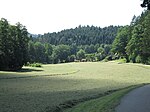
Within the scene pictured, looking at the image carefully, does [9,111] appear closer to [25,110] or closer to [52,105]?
[25,110]

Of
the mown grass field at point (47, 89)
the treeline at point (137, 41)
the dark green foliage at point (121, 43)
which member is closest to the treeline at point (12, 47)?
Result: the treeline at point (137, 41)

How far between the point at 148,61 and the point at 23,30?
42328 millimetres

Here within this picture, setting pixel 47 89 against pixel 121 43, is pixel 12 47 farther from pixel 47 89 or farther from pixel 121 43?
pixel 121 43

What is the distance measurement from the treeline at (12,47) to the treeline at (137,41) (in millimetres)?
34264

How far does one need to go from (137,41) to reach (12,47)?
148ft

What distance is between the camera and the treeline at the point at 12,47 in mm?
94688

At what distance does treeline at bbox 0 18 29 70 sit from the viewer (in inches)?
3728

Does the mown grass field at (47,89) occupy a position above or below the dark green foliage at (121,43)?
below

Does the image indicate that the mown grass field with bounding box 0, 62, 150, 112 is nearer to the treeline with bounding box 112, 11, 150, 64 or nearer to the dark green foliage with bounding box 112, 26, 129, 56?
the treeline with bounding box 112, 11, 150, 64

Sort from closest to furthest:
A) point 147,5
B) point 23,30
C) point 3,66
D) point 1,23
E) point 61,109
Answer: point 61,109 < point 147,5 < point 3,66 < point 1,23 < point 23,30

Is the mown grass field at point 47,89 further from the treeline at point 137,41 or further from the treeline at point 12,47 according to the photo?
the treeline at point 12,47

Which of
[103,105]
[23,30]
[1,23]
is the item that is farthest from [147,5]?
[23,30]

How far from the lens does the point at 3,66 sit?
3681 inches

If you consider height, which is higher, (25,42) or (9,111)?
(25,42)
